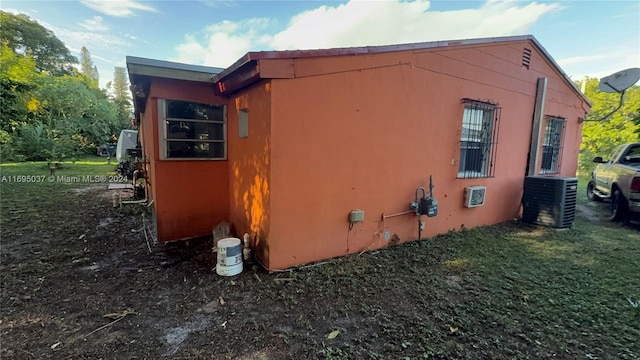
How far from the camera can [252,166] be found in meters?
3.75

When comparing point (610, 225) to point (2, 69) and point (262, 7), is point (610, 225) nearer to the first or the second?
point (262, 7)

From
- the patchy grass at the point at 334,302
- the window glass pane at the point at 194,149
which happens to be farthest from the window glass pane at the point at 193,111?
the patchy grass at the point at 334,302

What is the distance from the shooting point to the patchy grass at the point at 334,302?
7.02ft

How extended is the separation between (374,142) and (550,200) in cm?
426

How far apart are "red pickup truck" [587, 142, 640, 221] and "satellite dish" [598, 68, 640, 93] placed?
1420 mm

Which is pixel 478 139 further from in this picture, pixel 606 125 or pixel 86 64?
pixel 86 64

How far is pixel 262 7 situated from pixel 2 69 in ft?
39.8

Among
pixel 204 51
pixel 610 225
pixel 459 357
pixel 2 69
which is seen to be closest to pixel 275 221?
pixel 459 357

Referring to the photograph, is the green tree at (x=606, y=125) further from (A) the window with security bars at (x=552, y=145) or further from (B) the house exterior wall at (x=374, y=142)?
(B) the house exterior wall at (x=374, y=142)

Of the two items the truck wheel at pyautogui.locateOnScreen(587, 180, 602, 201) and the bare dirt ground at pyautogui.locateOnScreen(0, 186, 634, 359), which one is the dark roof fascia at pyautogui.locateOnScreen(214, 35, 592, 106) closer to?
the bare dirt ground at pyautogui.locateOnScreen(0, 186, 634, 359)

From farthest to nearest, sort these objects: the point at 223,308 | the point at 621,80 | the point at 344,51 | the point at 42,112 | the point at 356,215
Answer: the point at 42,112
the point at 621,80
the point at 356,215
the point at 344,51
the point at 223,308

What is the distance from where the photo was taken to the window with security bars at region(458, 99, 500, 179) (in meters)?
4.92

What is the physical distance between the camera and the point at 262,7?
722 cm

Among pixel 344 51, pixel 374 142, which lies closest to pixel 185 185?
pixel 374 142
